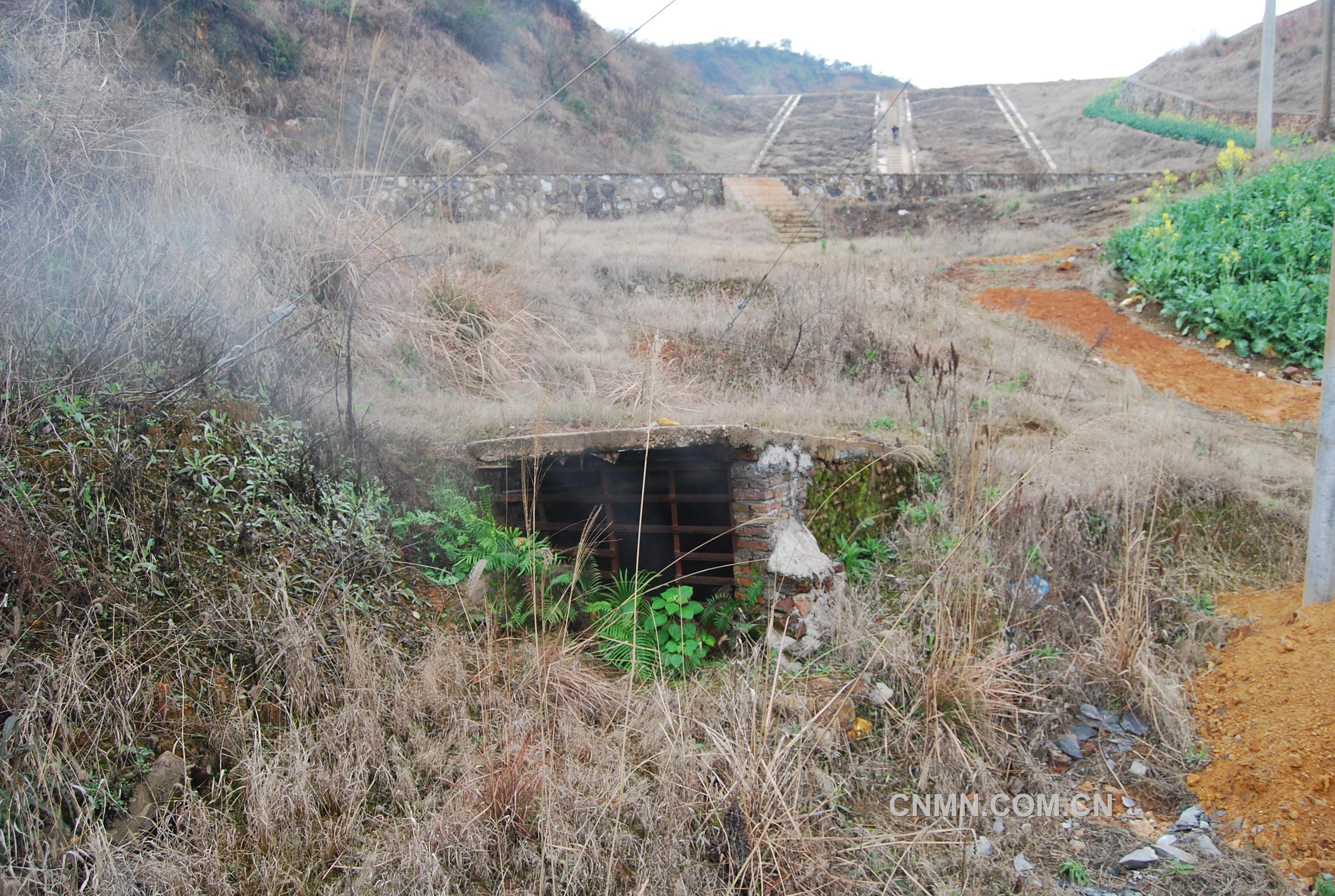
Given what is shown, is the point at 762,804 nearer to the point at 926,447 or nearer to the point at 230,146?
the point at 926,447

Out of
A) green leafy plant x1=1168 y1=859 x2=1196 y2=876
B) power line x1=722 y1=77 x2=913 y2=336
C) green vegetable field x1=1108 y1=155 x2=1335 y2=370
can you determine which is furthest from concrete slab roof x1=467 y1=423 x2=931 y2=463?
green vegetable field x1=1108 y1=155 x2=1335 y2=370

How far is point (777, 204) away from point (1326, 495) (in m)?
13.0

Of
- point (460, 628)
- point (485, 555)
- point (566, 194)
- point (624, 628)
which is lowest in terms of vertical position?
point (624, 628)

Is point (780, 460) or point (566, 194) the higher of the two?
point (566, 194)

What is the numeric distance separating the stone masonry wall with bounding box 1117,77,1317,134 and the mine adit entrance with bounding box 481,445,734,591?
16933 mm

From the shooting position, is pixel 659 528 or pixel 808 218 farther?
pixel 808 218

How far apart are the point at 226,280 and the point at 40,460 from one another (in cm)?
173

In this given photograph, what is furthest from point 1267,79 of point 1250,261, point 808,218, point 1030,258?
point 808,218

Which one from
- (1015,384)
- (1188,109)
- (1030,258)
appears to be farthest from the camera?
(1188,109)

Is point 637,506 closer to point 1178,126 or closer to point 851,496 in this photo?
point 851,496

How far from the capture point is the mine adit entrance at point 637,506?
4797 mm

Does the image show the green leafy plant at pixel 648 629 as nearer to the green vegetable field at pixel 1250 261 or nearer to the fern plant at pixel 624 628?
the fern plant at pixel 624 628

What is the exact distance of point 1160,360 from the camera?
9289mm

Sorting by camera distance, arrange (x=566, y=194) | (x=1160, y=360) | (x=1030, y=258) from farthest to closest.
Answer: (x=566, y=194)
(x=1030, y=258)
(x=1160, y=360)
